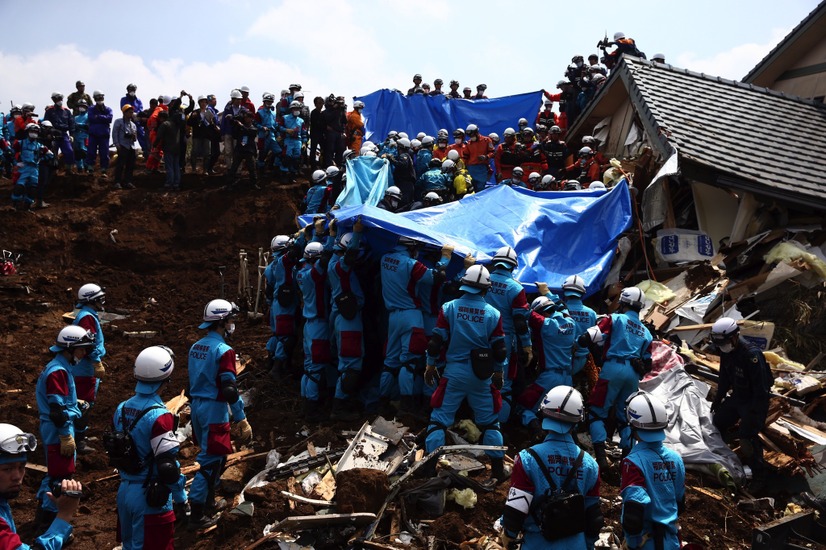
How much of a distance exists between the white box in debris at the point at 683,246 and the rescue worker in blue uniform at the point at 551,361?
4172 mm

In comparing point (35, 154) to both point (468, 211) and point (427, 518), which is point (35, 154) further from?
point (427, 518)

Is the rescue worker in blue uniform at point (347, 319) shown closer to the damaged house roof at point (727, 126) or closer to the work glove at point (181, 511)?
the work glove at point (181, 511)

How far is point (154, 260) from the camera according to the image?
17.2 meters

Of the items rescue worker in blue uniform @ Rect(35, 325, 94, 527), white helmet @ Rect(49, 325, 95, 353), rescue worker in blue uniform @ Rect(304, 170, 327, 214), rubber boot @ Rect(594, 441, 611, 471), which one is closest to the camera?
rescue worker in blue uniform @ Rect(35, 325, 94, 527)

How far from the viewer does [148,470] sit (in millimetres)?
5844

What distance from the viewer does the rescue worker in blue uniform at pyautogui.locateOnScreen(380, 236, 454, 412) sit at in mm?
9273

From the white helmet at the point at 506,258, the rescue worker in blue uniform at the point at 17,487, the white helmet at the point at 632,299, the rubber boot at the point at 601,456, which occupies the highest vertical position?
the white helmet at the point at 506,258

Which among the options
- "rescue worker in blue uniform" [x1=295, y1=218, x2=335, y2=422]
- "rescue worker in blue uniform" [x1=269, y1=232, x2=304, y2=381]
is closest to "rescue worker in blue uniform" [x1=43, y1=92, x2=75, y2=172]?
"rescue worker in blue uniform" [x1=269, y1=232, x2=304, y2=381]

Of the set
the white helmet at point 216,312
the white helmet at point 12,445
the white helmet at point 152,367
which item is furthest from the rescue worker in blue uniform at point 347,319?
the white helmet at point 12,445

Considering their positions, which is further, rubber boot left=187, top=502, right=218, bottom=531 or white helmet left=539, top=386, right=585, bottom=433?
rubber boot left=187, top=502, right=218, bottom=531

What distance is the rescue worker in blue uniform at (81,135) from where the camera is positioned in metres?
18.1

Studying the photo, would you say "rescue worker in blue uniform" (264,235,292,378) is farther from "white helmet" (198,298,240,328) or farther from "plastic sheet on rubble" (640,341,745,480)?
"plastic sheet on rubble" (640,341,745,480)

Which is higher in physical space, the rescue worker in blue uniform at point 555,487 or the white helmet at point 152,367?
the white helmet at point 152,367

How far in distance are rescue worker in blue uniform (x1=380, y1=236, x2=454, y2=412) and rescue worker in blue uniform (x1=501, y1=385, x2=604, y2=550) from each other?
4.01 metres
